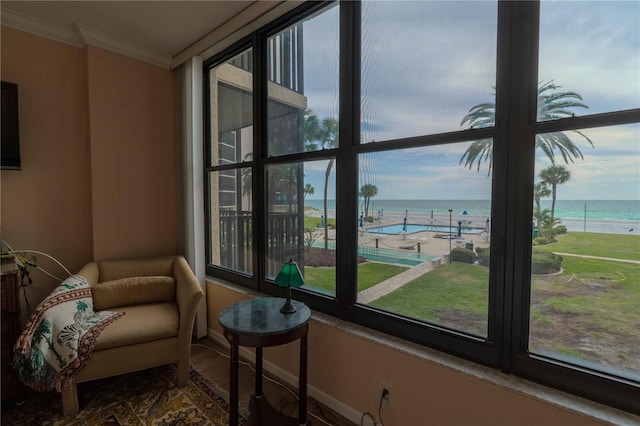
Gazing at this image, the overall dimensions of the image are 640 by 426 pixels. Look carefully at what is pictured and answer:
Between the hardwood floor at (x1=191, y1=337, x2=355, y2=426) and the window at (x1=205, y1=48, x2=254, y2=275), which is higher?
the window at (x1=205, y1=48, x2=254, y2=275)

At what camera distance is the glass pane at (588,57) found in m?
1.08

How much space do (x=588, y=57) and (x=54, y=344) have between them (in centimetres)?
293

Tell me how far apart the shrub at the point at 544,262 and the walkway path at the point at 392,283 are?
0.46m

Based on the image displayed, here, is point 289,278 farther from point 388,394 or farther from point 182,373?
point 182,373

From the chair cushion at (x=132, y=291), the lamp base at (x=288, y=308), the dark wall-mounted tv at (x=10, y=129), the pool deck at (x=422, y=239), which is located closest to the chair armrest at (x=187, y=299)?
the chair cushion at (x=132, y=291)

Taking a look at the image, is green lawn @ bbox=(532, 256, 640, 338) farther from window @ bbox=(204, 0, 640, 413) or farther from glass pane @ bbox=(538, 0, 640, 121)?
glass pane @ bbox=(538, 0, 640, 121)

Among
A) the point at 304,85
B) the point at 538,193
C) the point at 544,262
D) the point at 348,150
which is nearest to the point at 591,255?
the point at 544,262

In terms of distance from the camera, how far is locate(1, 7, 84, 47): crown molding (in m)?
Result: 2.20

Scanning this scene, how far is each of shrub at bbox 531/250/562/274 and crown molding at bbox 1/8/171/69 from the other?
131 inches

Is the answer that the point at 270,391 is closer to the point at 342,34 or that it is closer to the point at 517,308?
the point at 517,308

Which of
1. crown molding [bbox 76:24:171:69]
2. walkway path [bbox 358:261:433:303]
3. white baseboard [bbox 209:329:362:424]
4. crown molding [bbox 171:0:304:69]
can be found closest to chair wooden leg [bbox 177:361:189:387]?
white baseboard [bbox 209:329:362:424]

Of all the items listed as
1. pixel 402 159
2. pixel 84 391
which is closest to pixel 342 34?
pixel 402 159

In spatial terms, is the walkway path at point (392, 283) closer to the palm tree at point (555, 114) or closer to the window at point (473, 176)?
the window at point (473, 176)

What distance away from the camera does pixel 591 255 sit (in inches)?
46.3
